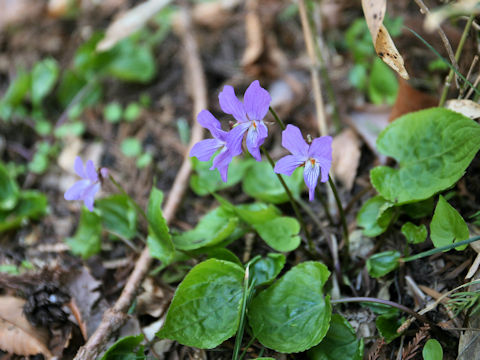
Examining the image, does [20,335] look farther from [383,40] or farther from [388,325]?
[383,40]

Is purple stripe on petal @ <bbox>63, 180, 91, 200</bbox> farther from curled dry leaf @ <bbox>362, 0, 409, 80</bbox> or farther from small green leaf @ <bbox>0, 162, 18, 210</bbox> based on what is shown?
curled dry leaf @ <bbox>362, 0, 409, 80</bbox>

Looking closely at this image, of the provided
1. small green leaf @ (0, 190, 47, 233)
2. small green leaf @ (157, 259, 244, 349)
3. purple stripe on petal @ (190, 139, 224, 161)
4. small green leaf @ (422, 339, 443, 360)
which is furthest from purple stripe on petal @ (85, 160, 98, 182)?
small green leaf @ (422, 339, 443, 360)

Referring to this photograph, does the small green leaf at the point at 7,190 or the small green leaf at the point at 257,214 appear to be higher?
the small green leaf at the point at 7,190

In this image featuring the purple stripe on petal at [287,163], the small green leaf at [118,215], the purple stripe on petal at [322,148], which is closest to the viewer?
the purple stripe on petal at [322,148]

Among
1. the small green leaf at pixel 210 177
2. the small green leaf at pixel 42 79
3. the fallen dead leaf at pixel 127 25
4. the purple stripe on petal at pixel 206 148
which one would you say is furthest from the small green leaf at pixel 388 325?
the small green leaf at pixel 42 79

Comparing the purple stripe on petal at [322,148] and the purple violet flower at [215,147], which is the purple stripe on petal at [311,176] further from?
the purple violet flower at [215,147]

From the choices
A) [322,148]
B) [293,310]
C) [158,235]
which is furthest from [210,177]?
[322,148]

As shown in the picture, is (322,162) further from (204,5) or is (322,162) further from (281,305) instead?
(204,5)
